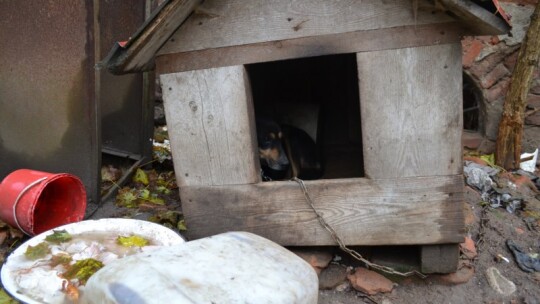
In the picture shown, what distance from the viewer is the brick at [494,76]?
4910mm

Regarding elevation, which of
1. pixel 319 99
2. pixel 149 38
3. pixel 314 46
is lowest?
pixel 319 99

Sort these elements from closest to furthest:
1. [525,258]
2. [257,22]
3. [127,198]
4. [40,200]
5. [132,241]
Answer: [257,22]
[132,241]
[525,258]
[40,200]
[127,198]

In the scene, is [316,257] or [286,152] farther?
[286,152]

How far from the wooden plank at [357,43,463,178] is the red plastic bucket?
2.03 m

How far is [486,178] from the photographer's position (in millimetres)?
4207

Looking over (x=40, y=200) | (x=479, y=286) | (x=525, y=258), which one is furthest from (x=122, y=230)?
(x=525, y=258)

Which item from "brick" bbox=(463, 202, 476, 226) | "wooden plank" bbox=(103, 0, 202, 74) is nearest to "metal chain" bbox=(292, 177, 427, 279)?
"brick" bbox=(463, 202, 476, 226)

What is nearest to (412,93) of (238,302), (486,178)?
(238,302)

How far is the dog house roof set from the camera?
2.39m

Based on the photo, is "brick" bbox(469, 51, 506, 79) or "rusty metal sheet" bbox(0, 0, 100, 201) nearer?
"rusty metal sheet" bbox(0, 0, 100, 201)

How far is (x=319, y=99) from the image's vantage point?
15.4 ft

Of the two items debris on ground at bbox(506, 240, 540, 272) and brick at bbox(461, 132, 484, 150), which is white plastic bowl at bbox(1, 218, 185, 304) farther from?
brick at bbox(461, 132, 484, 150)

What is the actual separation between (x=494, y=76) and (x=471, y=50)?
36 centimetres

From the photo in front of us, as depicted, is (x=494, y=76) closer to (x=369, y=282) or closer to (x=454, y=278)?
(x=454, y=278)
